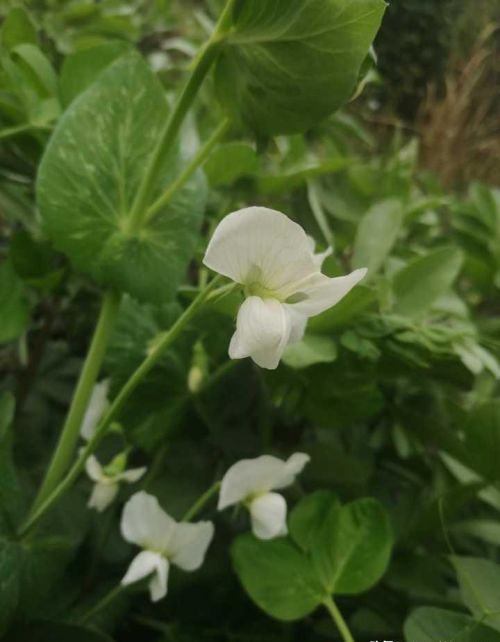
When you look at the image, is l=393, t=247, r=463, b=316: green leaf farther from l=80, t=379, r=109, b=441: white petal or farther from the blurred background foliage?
l=80, t=379, r=109, b=441: white petal

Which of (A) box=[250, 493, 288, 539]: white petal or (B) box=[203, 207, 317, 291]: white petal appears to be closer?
(B) box=[203, 207, 317, 291]: white petal

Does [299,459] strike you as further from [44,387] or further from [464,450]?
[44,387]

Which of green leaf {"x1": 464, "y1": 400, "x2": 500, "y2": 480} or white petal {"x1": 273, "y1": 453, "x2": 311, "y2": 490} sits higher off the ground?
white petal {"x1": 273, "y1": 453, "x2": 311, "y2": 490}

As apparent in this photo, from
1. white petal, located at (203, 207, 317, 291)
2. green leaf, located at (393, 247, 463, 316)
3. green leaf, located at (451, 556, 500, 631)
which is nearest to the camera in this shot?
white petal, located at (203, 207, 317, 291)

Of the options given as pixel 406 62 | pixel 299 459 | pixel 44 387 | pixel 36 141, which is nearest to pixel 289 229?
pixel 299 459

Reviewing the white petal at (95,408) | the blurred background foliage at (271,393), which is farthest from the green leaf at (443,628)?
the white petal at (95,408)

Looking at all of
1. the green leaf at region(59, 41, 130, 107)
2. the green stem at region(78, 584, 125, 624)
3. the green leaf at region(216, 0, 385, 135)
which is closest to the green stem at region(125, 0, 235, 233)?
the green leaf at region(216, 0, 385, 135)

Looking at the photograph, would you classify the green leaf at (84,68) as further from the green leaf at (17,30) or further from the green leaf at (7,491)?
the green leaf at (7,491)
